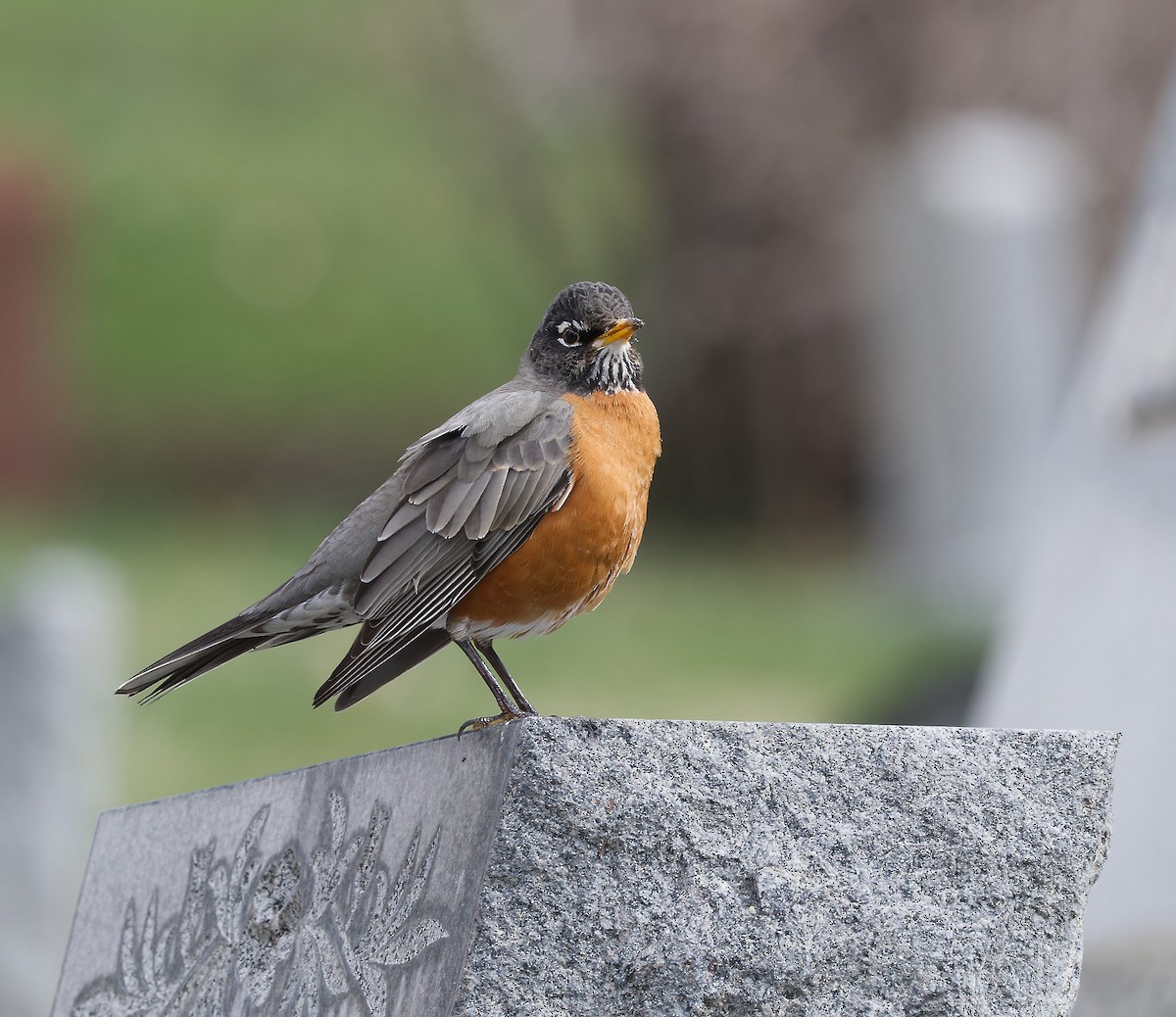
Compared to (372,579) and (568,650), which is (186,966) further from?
(568,650)

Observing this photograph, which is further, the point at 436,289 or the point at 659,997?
the point at 436,289

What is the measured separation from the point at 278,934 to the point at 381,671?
70 centimetres

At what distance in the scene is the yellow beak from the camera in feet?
13.4

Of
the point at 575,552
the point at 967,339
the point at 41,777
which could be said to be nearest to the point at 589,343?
the point at 575,552

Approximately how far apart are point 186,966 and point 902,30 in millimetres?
14145

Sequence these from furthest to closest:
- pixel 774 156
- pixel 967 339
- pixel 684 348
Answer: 1. pixel 774 156
2. pixel 684 348
3. pixel 967 339

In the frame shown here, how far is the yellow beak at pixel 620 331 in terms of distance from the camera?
4.08m

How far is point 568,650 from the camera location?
12.6 m

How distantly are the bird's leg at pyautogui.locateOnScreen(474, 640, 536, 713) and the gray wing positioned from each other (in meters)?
0.24

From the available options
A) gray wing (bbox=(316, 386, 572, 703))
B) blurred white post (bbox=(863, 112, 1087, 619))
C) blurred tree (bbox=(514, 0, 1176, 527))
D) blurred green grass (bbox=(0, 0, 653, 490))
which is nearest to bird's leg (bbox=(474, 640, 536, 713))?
gray wing (bbox=(316, 386, 572, 703))

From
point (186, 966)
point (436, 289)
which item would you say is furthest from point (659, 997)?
point (436, 289)

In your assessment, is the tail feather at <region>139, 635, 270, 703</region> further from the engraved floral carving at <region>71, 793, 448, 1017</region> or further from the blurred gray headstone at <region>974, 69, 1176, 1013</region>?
the blurred gray headstone at <region>974, 69, 1176, 1013</region>

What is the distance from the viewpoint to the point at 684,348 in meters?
16.0

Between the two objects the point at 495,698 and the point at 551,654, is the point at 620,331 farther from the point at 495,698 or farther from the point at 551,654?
the point at 551,654
